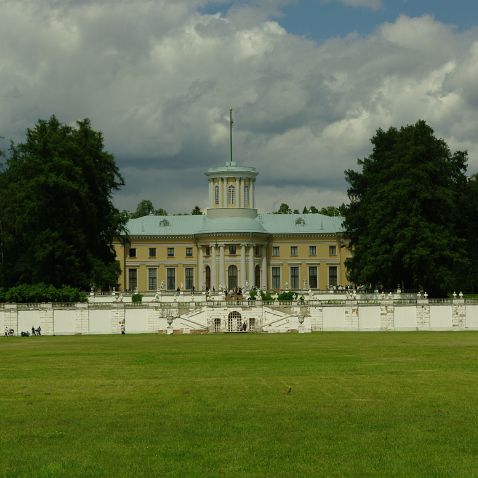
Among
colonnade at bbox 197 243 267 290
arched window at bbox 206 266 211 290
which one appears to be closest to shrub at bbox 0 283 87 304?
colonnade at bbox 197 243 267 290

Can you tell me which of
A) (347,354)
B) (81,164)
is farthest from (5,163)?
(347,354)

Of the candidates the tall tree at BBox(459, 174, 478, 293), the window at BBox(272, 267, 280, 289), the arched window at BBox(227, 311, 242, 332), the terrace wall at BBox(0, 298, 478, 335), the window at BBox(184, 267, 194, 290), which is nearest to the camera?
the terrace wall at BBox(0, 298, 478, 335)

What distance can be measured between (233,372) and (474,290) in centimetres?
8834

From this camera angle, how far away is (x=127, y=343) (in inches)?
2178

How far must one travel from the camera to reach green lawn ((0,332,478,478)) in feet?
52.8

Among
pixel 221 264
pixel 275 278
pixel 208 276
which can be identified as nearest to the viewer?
pixel 221 264

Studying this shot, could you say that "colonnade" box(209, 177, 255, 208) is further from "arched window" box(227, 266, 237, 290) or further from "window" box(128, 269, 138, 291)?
"window" box(128, 269, 138, 291)

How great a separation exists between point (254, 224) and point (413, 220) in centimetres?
4815

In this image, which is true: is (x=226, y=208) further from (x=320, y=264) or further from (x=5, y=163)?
(x=5, y=163)

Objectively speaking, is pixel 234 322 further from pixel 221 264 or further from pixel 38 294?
pixel 221 264

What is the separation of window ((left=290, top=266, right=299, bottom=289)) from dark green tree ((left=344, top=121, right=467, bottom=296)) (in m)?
40.1

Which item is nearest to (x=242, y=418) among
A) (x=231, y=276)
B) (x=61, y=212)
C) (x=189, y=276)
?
(x=61, y=212)

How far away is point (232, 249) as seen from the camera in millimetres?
126062

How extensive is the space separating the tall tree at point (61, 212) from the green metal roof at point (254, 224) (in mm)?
44249
